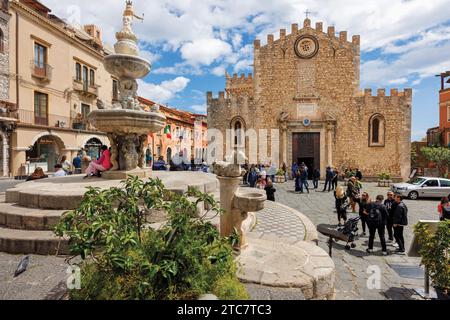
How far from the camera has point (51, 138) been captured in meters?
19.9

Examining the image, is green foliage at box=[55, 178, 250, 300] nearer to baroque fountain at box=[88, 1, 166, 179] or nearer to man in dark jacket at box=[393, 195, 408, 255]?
baroque fountain at box=[88, 1, 166, 179]

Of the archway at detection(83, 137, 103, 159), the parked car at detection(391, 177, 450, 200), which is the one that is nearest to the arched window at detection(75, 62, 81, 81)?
the archway at detection(83, 137, 103, 159)

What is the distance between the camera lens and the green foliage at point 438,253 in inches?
143

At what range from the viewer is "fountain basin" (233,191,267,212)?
360 cm

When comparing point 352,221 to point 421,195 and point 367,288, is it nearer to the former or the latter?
point 367,288

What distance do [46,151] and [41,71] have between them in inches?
237

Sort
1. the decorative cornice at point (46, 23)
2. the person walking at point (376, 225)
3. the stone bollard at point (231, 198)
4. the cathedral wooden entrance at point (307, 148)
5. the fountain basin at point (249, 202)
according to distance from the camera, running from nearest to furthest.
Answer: the fountain basin at point (249, 202)
the stone bollard at point (231, 198)
the person walking at point (376, 225)
the decorative cornice at point (46, 23)
the cathedral wooden entrance at point (307, 148)

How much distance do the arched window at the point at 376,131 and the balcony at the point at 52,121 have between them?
24190 mm

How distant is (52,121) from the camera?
1958 cm

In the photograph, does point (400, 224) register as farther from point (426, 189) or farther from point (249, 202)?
point (426, 189)

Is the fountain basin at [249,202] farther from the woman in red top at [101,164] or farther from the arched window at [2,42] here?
the arched window at [2,42]

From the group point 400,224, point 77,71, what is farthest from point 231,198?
point 77,71

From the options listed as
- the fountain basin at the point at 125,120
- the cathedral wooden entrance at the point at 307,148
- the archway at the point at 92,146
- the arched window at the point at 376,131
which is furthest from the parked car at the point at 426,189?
the archway at the point at 92,146
